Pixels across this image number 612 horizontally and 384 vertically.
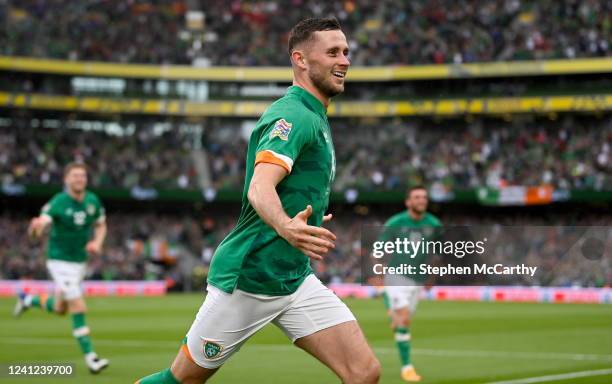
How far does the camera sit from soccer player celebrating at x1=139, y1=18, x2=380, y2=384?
599 cm

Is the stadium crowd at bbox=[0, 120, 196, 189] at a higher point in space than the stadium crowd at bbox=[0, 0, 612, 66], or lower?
lower

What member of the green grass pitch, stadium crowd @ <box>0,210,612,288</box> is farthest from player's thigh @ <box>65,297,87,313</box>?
stadium crowd @ <box>0,210,612,288</box>

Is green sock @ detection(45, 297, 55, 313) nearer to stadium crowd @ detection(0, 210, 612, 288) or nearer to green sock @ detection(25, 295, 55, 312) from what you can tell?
green sock @ detection(25, 295, 55, 312)

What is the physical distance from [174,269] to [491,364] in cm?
3749

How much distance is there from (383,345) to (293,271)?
1278 centimetres

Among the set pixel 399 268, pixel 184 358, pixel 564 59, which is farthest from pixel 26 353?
pixel 564 59

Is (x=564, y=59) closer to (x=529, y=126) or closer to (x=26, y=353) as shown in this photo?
(x=529, y=126)

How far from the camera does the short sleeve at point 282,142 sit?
18.3 feet

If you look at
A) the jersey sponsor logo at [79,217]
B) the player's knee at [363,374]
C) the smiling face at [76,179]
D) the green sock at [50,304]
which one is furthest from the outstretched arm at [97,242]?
the player's knee at [363,374]

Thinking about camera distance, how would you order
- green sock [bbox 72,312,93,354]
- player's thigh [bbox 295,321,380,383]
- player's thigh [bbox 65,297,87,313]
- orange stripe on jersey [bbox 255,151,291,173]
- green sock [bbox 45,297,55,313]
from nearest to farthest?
orange stripe on jersey [bbox 255,151,291,173]
player's thigh [bbox 295,321,380,383]
green sock [bbox 72,312,93,354]
player's thigh [bbox 65,297,87,313]
green sock [bbox 45,297,55,313]

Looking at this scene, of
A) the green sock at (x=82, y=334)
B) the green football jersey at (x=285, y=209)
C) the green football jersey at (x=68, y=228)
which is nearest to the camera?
the green football jersey at (x=285, y=209)

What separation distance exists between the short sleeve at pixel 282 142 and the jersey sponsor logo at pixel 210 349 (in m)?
1.25

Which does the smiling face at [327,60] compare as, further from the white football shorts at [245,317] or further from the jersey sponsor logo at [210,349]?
the jersey sponsor logo at [210,349]

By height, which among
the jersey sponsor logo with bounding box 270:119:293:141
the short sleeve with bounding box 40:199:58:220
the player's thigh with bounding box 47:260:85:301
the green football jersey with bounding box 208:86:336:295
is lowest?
the player's thigh with bounding box 47:260:85:301
